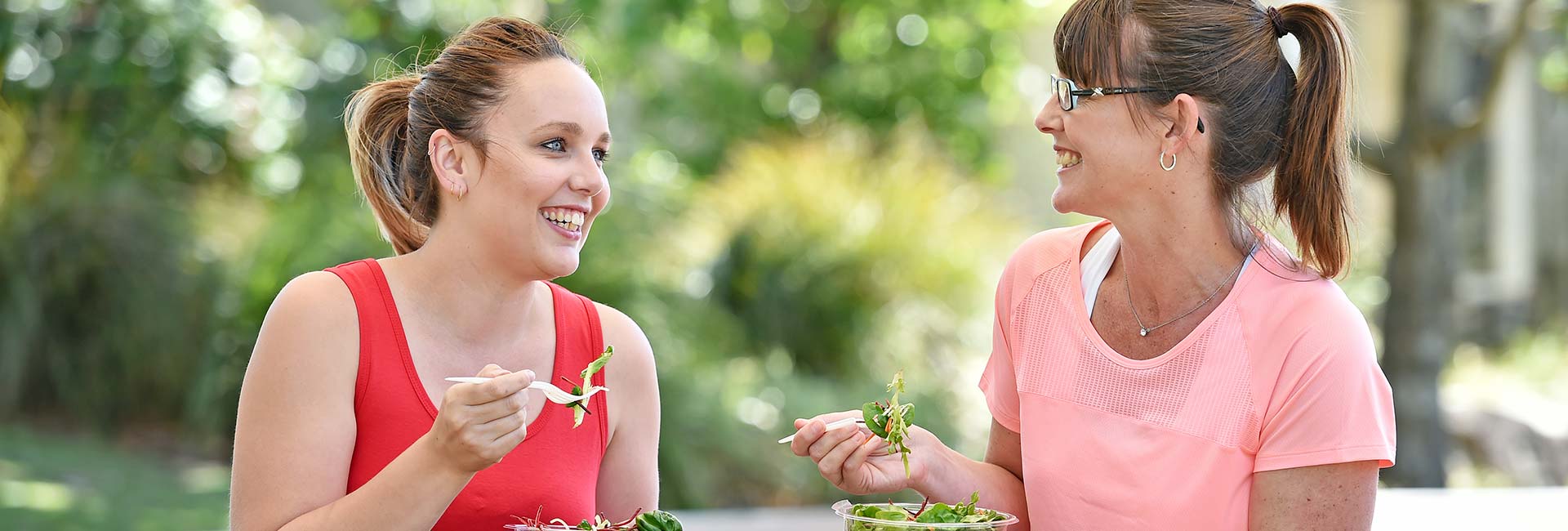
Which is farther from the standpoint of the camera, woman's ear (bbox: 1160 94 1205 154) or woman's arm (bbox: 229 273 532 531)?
woman's ear (bbox: 1160 94 1205 154)

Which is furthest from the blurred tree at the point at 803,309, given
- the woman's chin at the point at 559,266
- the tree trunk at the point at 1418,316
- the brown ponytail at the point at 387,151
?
the woman's chin at the point at 559,266

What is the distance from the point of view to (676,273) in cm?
723

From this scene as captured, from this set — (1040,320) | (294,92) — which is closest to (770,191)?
(294,92)

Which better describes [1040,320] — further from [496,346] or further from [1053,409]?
[496,346]

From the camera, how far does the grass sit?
5.89m

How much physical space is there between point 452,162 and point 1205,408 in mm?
1322

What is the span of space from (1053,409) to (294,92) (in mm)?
7310

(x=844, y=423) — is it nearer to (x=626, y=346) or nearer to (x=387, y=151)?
(x=626, y=346)

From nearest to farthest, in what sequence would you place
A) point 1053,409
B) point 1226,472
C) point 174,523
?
point 1226,472, point 1053,409, point 174,523

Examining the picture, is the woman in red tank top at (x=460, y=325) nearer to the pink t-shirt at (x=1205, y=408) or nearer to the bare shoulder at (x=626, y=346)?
the bare shoulder at (x=626, y=346)

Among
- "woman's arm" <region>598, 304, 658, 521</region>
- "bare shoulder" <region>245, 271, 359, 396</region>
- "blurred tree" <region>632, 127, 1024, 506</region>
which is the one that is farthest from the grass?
"bare shoulder" <region>245, 271, 359, 396</region>

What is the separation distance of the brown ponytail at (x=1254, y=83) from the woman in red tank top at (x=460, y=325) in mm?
902

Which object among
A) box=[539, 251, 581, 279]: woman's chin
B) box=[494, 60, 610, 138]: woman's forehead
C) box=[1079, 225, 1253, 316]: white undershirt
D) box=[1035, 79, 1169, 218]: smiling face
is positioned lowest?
box=[1079, 225, 1253, 316]: white undershirt

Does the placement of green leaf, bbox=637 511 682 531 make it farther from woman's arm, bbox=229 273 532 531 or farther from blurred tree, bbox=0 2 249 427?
blurred tree, bbox=0 2 249 427
